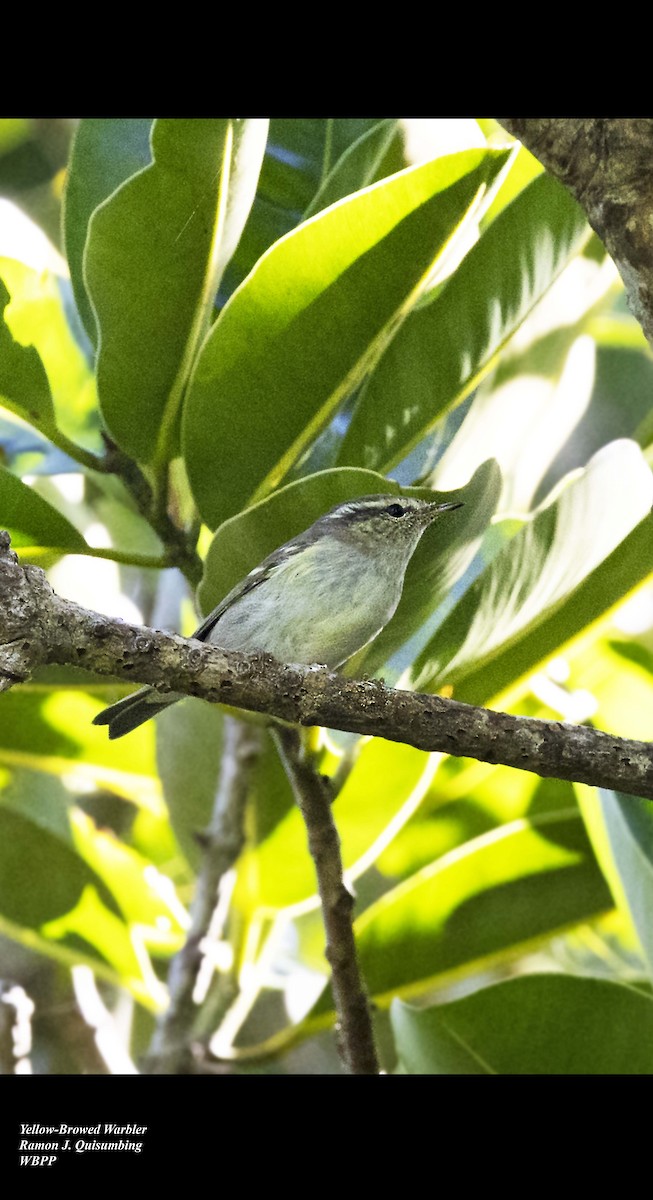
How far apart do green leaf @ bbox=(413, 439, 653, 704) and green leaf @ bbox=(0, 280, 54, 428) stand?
0.47 meters

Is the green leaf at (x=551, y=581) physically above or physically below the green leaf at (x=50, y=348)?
below

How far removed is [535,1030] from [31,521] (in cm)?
75

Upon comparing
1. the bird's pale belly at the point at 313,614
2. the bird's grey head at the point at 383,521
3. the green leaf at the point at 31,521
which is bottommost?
the bird's pale belly at the point at 313,614

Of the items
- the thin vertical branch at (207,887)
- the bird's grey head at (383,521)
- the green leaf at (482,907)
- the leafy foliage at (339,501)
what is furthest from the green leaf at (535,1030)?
the bird's grey head at (383,521)

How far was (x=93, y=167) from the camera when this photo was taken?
1.20m

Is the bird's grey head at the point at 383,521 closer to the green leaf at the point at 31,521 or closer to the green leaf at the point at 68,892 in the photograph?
the green leaf at the point at 31,521

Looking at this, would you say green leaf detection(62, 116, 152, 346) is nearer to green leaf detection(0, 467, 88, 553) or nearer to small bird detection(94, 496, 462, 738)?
green leaf detection(0, 467, 88, 553)

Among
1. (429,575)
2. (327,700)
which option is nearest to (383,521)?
(429,575)

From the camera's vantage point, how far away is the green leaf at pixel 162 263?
1.05 metres

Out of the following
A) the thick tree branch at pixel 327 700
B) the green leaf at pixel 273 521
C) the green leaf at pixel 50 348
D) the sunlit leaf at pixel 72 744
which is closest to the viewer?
the thick tree branch at pixel 327 700

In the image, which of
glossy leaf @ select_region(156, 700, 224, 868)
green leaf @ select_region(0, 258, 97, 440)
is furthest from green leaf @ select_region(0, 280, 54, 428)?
glossy leaf @ select_region(156, 700, 224, 868)

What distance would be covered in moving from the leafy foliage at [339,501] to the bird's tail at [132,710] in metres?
0.04

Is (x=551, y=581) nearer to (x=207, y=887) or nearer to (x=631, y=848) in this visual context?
(x=631, y=848)

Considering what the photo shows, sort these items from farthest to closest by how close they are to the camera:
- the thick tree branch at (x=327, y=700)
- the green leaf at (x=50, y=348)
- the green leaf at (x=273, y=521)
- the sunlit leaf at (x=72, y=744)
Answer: the sunlit leaf at (x=72, y=744) → the green leaf at (x=50, y=348) → the green leaf at (x=273, y=521) → the thick tree branch at (x=327, y=700)
